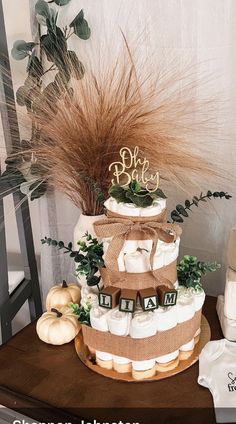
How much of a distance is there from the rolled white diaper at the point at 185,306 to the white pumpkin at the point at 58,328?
244 millimetres

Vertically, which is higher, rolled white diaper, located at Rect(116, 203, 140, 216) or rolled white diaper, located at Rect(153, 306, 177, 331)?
rolled white diaper, located at Rect(116, 203, 140, 216)

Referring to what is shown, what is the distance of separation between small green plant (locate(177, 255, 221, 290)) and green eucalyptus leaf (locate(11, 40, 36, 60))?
2.11 ft

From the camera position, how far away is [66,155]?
1029 mm

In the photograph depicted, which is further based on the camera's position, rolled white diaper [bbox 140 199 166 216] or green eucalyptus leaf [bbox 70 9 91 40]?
green eucalyptus leaf [bbox 70 9 91 40]

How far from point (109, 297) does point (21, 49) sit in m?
0.67

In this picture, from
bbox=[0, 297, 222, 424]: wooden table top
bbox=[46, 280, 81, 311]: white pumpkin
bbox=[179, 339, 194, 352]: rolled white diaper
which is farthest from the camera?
bbox=[46, 280, 81, 311]: white pumpkin

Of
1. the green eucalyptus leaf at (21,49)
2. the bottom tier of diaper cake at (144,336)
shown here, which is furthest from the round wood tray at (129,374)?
the green eucalyptus leaf at (21,49)

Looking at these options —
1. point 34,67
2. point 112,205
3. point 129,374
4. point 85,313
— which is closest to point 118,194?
point 112,205

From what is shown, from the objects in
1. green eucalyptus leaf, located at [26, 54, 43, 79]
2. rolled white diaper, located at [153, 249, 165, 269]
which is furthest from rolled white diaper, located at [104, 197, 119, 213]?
green eucalyptus leaf, located at [26, 54, 43, 79]

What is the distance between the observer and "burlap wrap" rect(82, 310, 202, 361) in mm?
851

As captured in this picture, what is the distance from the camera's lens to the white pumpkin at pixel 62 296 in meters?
1.07

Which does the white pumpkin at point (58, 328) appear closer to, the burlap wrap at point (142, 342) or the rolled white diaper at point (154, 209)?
the burlap wrap at point (142, 342)

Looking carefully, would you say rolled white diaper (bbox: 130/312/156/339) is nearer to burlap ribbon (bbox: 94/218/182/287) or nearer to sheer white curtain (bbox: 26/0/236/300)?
burlap ribbon (bbox: 94/218/182/287)

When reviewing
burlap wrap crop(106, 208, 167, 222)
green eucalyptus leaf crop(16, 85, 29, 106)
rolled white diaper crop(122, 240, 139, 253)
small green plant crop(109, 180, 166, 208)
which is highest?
green eucalyptus leaf crop(16, 85, 29, 106)
